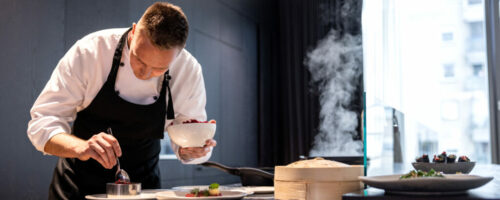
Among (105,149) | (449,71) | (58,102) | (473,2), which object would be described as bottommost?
(105,149)

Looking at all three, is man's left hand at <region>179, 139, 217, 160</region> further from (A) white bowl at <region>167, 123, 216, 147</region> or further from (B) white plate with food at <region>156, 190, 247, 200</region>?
(B) white plate with food at <region>156, 190, 247, 200</region>

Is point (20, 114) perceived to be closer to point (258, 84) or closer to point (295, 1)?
point (258, 84)

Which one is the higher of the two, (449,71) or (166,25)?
(449,71)

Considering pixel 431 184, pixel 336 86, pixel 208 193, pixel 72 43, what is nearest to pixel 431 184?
pixel 431 184

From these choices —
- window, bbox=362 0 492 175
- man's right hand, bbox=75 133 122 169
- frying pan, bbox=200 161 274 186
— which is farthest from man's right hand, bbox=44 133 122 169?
window, bbox=362 0 492 175

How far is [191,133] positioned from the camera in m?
1.25

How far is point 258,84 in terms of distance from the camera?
20.6 feet

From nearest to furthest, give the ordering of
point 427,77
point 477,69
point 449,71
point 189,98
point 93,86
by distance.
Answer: point 93,86, point 189,98, point 477,69, point 449,71, point 427,77

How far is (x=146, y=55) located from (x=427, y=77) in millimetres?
4839

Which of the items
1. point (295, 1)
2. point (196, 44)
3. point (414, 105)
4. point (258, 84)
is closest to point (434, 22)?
point (414, 105)

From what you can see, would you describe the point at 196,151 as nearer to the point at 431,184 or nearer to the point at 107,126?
the point at 107,126

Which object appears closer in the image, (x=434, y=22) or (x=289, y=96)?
(x=434, y=22)

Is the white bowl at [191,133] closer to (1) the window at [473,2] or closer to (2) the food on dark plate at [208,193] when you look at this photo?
(2) the food on dark plate at [208,193]

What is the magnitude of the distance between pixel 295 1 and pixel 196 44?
2145mm
